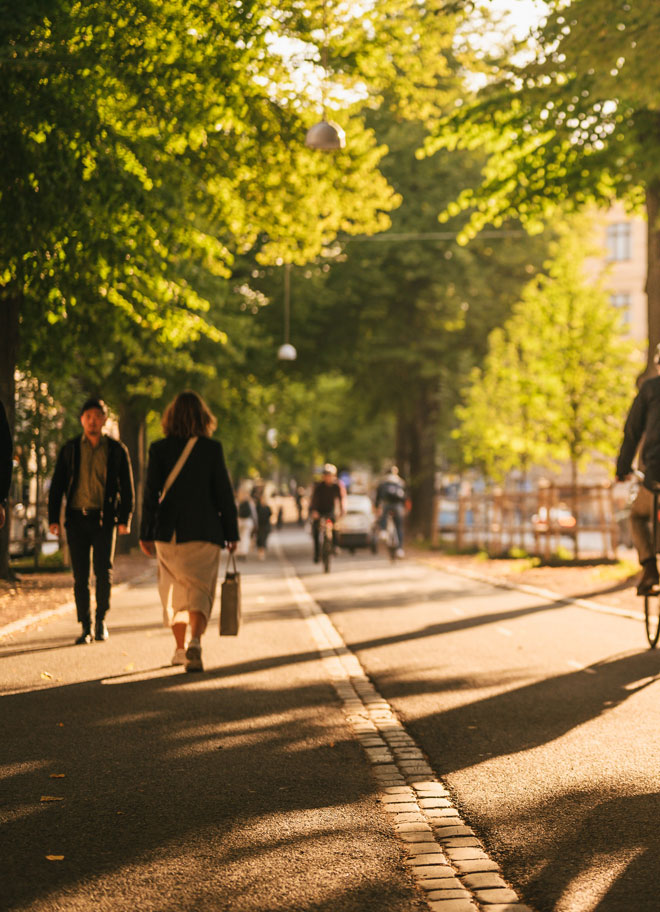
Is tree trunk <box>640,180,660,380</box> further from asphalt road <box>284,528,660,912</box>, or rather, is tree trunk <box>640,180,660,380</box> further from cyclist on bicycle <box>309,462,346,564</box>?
cyclist on bicycle <box>309,462,346,564</box>

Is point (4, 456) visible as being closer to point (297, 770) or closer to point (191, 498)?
point (191, 498)

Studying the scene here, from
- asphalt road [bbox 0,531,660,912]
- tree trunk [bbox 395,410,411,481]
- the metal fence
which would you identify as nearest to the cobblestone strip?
asphalt road [bbox 0,531,660,912]

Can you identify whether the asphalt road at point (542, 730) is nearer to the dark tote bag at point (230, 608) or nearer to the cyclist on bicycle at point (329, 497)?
the dark tote bag at point (230, 608)

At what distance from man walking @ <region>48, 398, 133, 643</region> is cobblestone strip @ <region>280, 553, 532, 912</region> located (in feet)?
9.43

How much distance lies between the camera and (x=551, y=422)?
2605cm

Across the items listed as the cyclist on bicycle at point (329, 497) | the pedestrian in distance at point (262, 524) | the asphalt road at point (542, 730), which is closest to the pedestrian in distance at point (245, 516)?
the pedestrian in distance at point (262, 524)

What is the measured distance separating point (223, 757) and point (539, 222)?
45.3 feet

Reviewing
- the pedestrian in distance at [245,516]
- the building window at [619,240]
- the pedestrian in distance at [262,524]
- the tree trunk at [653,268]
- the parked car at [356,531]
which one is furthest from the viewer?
the building window at [619,240]

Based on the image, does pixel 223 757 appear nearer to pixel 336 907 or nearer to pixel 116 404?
pixel 336 907

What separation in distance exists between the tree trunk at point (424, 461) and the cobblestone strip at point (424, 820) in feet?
109

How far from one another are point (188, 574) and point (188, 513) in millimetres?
416

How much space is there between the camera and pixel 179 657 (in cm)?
972

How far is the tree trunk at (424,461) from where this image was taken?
4203 cm

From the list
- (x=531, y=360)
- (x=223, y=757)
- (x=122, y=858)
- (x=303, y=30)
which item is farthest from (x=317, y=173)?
(x=122, y=858)
